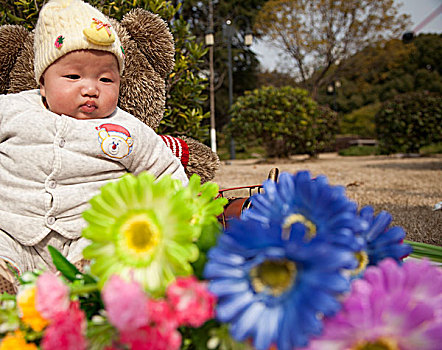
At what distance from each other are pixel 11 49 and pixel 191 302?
182 centimetres

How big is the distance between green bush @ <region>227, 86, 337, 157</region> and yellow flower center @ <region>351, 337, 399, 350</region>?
10515mm

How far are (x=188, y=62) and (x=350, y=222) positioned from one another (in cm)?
231

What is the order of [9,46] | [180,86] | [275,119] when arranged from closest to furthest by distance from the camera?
[9,46] < [180,86] < [275,119]

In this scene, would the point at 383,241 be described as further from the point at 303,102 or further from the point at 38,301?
the point at 303,102

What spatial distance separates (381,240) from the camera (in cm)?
45

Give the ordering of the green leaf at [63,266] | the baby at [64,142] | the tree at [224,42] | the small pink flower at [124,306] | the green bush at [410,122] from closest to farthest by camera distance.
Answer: the small pink flower at [124,306]
the green leaf at [63,266]
the baby at [64,142]
the green bush at [410,122]
the tree at [224,42]

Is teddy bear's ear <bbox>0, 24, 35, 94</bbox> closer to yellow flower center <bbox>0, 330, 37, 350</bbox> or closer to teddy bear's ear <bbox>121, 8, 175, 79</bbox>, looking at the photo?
teddy bear's ear <bbox>121, 8, 175, 79</bbox>

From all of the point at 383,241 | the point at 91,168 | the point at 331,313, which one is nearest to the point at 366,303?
the point at 331,313

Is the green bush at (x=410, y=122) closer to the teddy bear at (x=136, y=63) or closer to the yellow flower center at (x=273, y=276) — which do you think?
the teddy bear at (x=136, y=63)

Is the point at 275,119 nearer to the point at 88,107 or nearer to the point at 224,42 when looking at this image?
the point at 224,42

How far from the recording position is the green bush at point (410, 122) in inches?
431

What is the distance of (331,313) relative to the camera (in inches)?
12.9

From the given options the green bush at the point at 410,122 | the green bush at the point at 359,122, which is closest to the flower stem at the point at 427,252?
the green bush at the point at 410,122

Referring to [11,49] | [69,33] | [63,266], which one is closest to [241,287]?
[63,266]
